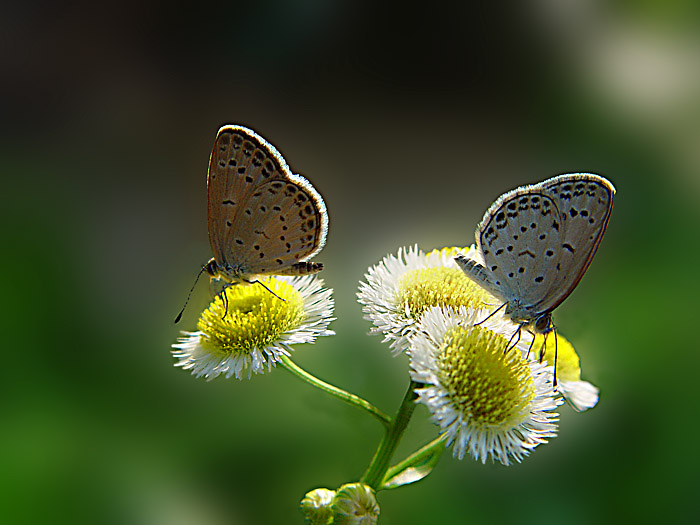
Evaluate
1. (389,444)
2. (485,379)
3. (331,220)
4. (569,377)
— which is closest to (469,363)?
(485,379)

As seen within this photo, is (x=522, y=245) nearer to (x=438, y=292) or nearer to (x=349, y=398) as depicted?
(x=438, y=292)

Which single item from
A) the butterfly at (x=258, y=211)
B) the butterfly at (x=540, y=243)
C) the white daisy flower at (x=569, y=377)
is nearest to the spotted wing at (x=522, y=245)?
the butterfly at (x=540, y=243)

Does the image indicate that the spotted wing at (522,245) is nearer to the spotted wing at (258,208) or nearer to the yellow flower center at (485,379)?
the yellow flower center at (485,379)

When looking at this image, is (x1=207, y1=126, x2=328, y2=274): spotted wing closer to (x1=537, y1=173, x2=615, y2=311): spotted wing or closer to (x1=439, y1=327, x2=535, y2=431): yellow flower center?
(x1=439, y1=327, x2=535, y2=431): yellow flower center

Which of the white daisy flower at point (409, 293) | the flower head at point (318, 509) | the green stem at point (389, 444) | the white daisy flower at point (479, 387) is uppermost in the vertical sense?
the white daisy flower at point (409, 293)

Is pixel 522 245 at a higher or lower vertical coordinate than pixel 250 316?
higher

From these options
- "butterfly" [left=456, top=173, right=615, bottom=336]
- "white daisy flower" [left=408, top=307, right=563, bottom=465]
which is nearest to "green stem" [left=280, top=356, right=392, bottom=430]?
"white daisy flower" [left=408, top=307, right=563, bottom=465]
